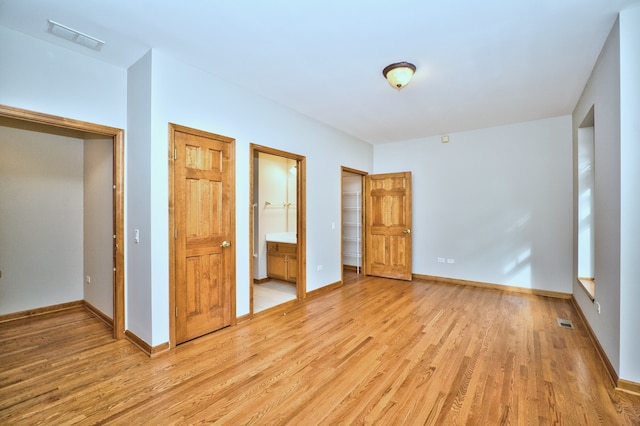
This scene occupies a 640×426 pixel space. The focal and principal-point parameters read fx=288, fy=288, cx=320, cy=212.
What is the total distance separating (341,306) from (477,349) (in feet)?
5.81

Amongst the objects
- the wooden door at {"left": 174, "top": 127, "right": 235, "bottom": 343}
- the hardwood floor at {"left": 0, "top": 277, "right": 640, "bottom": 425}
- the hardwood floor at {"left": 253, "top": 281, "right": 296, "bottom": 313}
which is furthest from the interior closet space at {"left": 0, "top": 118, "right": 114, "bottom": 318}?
the hardwood floor at {"left": 253, "top": 281, "right": 296, "bottom": 313}

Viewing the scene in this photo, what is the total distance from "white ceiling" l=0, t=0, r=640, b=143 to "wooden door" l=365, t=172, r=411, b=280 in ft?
7.09

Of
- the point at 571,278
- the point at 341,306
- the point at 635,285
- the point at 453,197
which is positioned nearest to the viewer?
the point at 635,285

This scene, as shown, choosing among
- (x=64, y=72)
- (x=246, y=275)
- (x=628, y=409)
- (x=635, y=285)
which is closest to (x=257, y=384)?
(x=246, y=275)

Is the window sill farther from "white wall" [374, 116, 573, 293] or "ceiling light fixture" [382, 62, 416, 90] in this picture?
"ceiling light fixture" [382, 62, 416, 90]

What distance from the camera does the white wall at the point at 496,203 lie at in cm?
450

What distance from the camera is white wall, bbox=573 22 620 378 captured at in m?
2.24

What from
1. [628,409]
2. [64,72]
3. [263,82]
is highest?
[263,82]

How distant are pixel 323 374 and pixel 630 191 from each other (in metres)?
2.72

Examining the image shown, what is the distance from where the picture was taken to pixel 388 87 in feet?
11.1

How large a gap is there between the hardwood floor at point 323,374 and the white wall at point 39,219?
394mm

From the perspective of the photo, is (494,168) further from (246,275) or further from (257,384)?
(257,384)

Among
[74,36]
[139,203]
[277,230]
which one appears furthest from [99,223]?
[277,230]

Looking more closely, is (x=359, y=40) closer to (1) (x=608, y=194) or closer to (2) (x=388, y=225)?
(1) (x=608, y=194)
